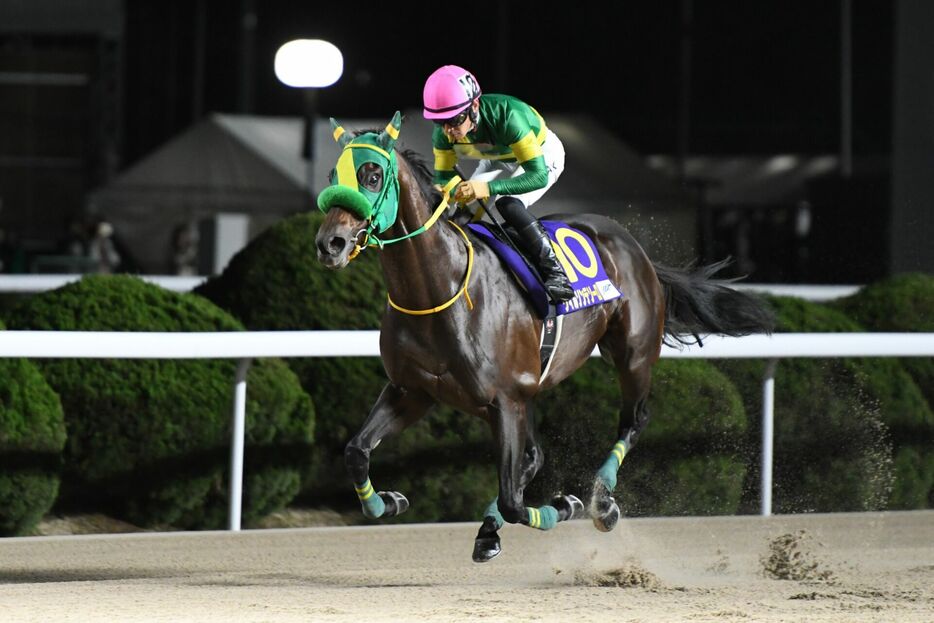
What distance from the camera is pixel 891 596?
16.4ft

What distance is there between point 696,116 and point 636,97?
1.10 m

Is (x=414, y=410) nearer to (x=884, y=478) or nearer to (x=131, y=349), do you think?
(x=131, y=349)

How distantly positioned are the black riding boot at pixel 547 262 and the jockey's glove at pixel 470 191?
0.25m

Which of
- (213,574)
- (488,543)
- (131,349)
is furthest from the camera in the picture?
(131,349)

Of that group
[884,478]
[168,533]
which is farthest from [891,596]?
[168,533]

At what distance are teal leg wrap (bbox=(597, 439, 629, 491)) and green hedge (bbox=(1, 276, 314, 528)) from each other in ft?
4.54

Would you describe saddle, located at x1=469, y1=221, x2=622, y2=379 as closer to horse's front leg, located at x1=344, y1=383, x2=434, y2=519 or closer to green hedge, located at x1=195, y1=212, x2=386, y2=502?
horse's front leg, located at x1=344, y1=383, x2=434, y2=519

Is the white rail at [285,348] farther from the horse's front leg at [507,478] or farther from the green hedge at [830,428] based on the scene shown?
the horse's front leg at [507,478]

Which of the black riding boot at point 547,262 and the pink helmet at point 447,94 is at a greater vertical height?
the pink helmet at point 447,94

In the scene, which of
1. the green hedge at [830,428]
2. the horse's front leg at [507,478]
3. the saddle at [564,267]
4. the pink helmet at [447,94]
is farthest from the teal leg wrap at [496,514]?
the green hedge at [830,428]

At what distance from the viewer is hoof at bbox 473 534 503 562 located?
16.0 feet

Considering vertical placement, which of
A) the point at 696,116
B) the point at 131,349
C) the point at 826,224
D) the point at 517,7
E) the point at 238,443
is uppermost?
the point at 517,7

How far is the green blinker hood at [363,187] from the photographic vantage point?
4.43 m

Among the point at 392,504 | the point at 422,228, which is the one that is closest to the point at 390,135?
the point at 422,228
